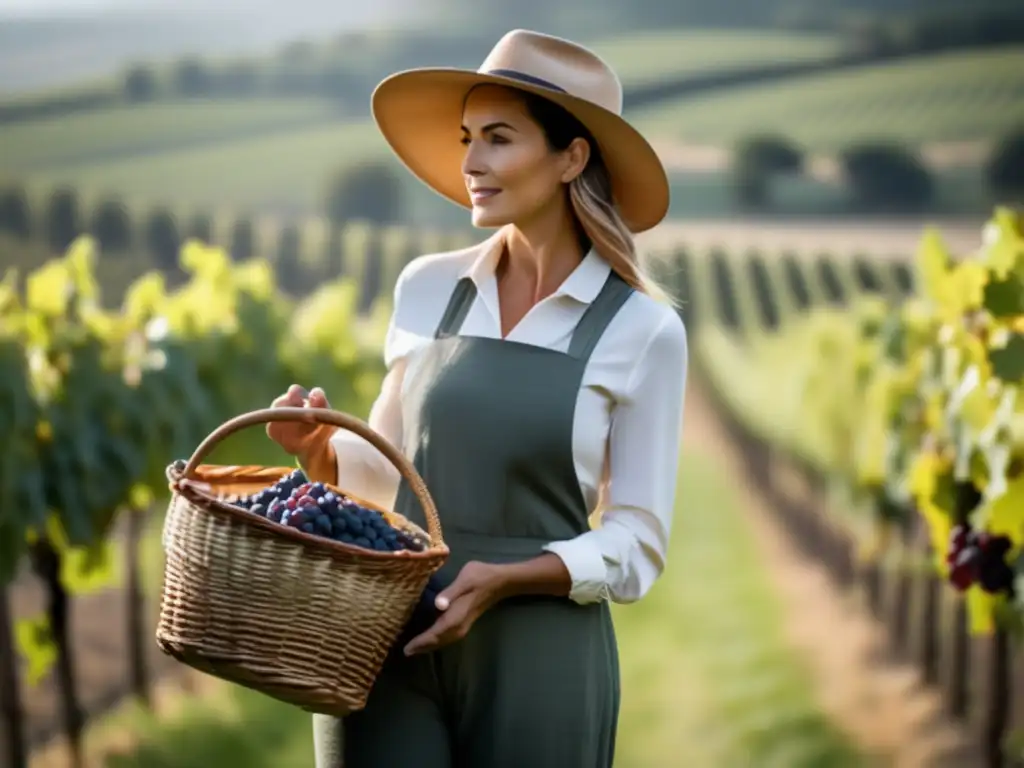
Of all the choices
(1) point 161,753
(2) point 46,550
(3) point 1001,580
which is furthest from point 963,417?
(1) point 161,753

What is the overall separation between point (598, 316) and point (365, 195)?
28.0 meters

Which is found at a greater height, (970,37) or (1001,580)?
(970,37)

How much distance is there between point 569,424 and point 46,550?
4.03m

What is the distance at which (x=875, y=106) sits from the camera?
29.2m

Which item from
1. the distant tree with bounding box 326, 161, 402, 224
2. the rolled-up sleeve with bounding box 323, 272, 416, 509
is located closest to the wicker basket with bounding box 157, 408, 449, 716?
the rolled-up sleeve with bounding box 323, 272, 416, 509

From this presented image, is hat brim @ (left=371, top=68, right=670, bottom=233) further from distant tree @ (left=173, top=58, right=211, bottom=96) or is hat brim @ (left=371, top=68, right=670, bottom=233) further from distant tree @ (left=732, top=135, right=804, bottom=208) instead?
distant tree @ (left=173, top=58, right=211, bottom=96)

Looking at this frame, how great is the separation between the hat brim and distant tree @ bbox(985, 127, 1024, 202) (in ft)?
80.7

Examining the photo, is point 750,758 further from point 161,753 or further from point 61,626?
point 61,626

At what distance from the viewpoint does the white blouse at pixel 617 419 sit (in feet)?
5.93

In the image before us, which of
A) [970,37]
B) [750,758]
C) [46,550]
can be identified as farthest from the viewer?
[970,37]

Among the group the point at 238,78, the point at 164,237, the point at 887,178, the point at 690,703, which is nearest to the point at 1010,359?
the point at 690,703

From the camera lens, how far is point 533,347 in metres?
1.83

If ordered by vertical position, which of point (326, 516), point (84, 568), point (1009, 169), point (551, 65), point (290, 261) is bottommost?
point (84, 568)

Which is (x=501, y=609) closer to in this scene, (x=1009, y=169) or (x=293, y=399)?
(x=293, y=399)
